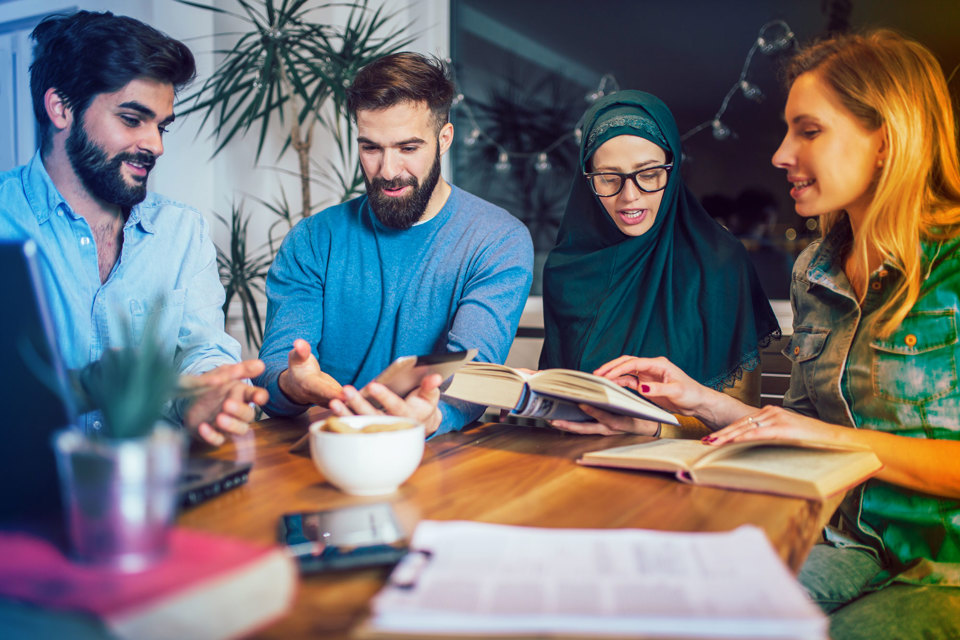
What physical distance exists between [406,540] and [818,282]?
108 centimetres

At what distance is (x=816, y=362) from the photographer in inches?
57.6

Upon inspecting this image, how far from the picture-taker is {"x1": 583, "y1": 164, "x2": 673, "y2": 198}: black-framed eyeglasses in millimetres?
1914

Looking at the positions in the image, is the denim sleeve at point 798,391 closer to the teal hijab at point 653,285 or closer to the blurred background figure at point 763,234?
the teal hijab at point 653,285

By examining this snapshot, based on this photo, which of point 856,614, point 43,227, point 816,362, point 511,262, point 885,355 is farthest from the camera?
point 511,262

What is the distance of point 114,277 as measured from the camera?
1.75 meters

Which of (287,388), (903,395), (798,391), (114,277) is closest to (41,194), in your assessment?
(114,277)

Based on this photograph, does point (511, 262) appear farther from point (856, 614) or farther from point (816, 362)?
point (856, 614)

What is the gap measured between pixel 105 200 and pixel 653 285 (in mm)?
1445

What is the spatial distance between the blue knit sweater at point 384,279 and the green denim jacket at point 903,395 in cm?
78

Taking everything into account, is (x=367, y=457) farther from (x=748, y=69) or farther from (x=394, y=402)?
(x=748, y=69)

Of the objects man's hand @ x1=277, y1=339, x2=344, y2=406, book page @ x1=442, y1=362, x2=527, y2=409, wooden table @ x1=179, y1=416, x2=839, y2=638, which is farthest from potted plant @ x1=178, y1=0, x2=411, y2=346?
wooden table @ x1=179, y1=416, x2=839, y2=638

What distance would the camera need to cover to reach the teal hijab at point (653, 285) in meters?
1.92

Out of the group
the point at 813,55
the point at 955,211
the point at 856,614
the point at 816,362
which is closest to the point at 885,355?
the point at 816,362

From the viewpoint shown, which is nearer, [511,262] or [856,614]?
[856,614]
